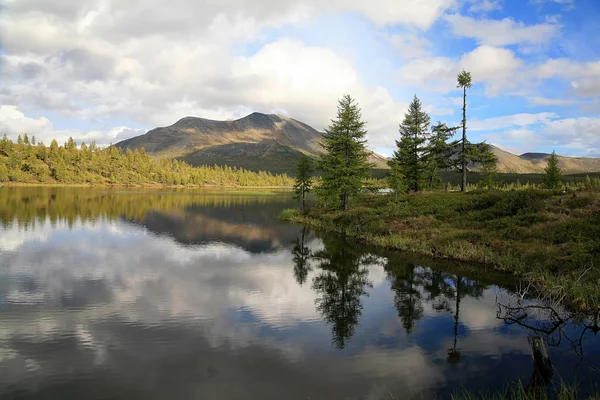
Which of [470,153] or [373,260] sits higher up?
[470,153]

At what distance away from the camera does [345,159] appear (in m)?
52.8

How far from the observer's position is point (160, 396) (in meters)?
11.4

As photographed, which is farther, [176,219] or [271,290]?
[176,219]

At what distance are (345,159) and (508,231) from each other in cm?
2601

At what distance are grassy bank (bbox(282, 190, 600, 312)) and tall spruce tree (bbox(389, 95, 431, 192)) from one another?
27.9 ft

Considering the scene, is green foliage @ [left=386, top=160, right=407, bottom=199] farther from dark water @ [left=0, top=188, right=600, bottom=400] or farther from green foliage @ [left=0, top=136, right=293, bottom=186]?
green foliage @ [left=0, top=136, right=293, bottom=186]

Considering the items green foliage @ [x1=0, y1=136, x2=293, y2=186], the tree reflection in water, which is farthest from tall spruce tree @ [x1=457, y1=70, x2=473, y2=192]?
green foliage @ [x1=0, y1=136, x2=293, y2=186]

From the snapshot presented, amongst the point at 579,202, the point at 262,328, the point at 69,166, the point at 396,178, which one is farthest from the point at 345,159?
the point at 69,166

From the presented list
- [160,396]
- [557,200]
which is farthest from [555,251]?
[160,396]

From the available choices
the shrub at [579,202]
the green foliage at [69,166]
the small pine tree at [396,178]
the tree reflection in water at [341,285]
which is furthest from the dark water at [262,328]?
the green foliage at [69,166]

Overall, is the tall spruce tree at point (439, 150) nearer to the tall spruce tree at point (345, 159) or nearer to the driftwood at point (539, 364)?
the tall spruce tree at point (345, 159)

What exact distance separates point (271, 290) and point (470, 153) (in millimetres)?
39104

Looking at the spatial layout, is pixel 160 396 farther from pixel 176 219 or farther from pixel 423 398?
pixel 176 219

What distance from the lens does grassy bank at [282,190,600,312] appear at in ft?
71.7
